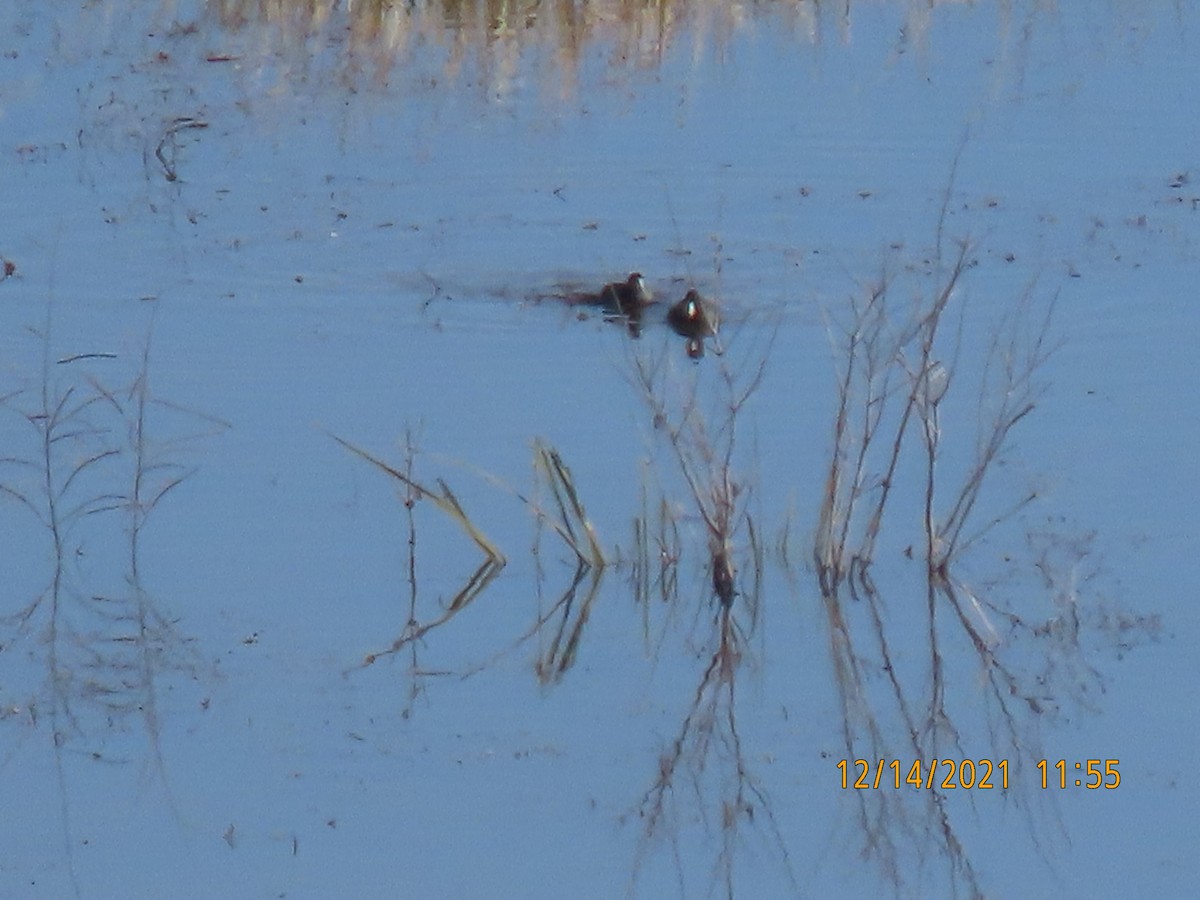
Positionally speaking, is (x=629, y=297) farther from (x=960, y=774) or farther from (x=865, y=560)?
(x=960, y=774)

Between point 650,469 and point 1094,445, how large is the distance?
96 centimetres

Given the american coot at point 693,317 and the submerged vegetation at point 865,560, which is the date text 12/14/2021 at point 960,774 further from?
the american coot at point 693,317

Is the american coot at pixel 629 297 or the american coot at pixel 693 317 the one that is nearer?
the american coot at pixel 693 317

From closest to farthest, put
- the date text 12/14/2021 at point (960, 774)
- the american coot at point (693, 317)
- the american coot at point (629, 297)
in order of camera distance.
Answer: the date text 12/14/2021 at point (960, 774) → the american coot at point (693, 317) → the american coot at point (629, 297)

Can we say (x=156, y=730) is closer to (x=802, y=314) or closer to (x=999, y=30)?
(x=802, y=314)

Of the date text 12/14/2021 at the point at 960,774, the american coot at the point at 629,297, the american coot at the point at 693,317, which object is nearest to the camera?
the date text 12/14/2021 at the point at 960,774

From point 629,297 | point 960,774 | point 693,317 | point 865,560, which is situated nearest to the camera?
point 960,774

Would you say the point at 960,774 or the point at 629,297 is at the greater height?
the point at 629,297
